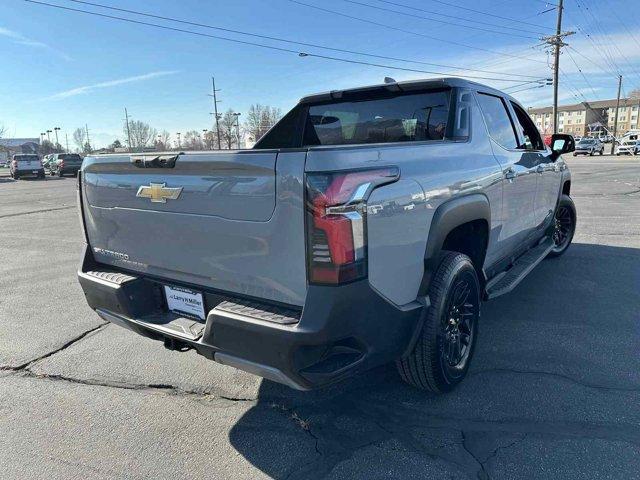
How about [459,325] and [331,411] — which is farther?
[459,325]

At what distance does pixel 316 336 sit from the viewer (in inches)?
80.7

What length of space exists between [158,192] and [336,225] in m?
1.13

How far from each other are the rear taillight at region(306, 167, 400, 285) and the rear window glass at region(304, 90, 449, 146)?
5.77 ft

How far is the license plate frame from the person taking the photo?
8.50ft

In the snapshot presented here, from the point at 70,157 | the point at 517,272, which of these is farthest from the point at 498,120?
the point at 70,157

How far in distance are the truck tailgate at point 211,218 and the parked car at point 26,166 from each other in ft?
119

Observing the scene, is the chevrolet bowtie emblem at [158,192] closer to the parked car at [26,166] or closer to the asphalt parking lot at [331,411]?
the asphalt parking lot at [331,411]

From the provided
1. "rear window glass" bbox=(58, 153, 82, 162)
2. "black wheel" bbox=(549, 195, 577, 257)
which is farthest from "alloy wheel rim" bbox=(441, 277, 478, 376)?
"rear window glass" bbox=(58, 153, 82, 162)

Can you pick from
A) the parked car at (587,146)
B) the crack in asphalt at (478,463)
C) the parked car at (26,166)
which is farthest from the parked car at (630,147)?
the parked car at (26,166)

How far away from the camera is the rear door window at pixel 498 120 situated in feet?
12.5

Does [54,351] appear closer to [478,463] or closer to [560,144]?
[478,463]

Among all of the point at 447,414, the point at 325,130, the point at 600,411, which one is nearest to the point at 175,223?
the point at 447,414

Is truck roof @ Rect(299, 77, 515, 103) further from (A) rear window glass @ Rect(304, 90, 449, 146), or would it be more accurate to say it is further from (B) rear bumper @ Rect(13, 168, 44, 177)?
(B) rear bumper @ Rect(13, 168, 44, 177)

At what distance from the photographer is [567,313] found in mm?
4309
